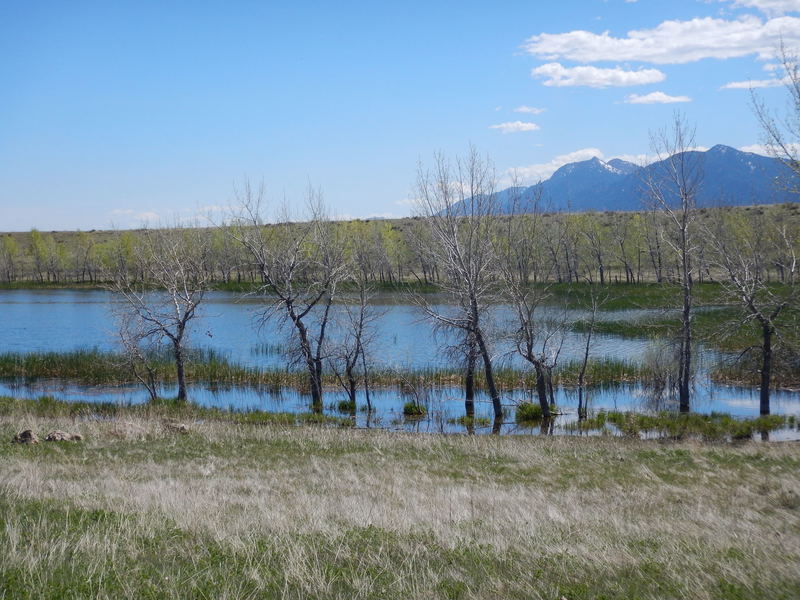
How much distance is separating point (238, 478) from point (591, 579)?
8.21 m

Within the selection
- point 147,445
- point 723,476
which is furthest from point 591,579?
point 147,445

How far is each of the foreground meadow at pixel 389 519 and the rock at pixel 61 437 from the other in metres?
0.32

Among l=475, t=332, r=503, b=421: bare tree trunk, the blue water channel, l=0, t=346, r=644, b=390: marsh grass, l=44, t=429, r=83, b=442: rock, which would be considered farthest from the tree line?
l=44, t=429, r=83, b=442: rock

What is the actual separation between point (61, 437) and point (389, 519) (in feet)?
34.0

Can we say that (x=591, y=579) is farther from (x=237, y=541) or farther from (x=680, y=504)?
(x=680, y=504)

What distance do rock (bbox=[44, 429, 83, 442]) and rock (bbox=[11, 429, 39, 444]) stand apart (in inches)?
12.9

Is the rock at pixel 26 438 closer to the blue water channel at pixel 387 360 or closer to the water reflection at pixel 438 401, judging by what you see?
the water reflection at pixel 438 401

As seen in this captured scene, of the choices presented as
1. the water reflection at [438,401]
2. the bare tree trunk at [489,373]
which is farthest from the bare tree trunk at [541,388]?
the bare tree trunk at [489,373]

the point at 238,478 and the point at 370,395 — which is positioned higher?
the point at 238,478

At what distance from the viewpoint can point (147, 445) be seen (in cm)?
1638

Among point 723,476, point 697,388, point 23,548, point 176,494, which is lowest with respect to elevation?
point 697,388

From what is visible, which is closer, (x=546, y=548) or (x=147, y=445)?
(x=546, y=548)

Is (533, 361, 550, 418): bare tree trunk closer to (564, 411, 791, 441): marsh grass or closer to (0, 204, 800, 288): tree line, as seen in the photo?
(564, 411, 791, 441): marsh grass

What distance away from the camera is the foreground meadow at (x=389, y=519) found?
6148 mm
